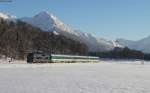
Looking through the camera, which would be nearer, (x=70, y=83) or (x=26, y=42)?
(x=70, y=83)

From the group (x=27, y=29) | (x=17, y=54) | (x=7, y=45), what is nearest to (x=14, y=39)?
(x=7, y=45)

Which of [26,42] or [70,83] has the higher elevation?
[26,42]

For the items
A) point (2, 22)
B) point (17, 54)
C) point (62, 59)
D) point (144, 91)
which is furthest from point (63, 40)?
point (144, 91)

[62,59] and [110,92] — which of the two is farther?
[62,59]

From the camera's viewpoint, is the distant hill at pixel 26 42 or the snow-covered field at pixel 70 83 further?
the distant hill at pixel 26 42

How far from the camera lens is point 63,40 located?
18725cm

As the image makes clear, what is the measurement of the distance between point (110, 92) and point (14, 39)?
120 metres

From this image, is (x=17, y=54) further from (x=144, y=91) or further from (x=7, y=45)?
(x=144, y=91)

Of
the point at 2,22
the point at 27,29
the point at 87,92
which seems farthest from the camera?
the point at 27,29

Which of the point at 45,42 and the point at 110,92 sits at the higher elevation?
the point at 45,42

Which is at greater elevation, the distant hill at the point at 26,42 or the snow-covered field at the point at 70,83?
the distant hill at the point at 26,42

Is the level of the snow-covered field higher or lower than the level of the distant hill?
lower

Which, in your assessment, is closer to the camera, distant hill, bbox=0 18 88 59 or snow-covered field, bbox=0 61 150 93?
snow-covered field, bbox=0 61 150 93

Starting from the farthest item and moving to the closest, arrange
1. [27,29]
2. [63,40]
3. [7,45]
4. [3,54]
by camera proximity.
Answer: [63,40] < [27,29] < [7,45] < [3,54]
